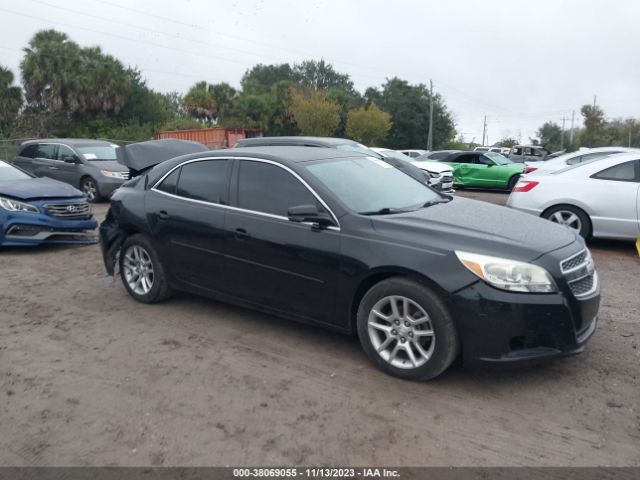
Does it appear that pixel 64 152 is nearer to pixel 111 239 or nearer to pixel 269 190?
pixel 111 239

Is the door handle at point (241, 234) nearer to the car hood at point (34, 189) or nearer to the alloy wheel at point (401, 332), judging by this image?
the alloy wheel at point (401, 332)

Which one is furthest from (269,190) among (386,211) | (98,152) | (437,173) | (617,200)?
(437,173)

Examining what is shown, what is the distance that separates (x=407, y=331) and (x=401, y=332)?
49mm

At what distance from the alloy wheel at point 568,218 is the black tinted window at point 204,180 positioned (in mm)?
5528

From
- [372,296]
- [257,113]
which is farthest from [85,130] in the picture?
[372,296]

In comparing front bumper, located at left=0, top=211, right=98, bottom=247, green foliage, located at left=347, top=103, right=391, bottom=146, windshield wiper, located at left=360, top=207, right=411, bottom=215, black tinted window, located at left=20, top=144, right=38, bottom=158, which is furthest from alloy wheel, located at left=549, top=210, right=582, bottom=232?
green foliage, located at left=347, top=103, right=391, bottom=146

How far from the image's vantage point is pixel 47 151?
14.3m

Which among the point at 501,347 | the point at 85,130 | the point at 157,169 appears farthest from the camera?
the point at 85,130

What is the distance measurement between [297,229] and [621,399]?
2.57 meters

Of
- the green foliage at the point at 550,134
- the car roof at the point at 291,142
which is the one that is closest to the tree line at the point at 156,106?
the green foliage at the point at 550,134

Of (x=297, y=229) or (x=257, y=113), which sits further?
(x=257, y=113)

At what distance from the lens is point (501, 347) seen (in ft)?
12.1

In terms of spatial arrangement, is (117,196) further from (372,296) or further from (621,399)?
(621,399)

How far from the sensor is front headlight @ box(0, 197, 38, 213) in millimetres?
7965
